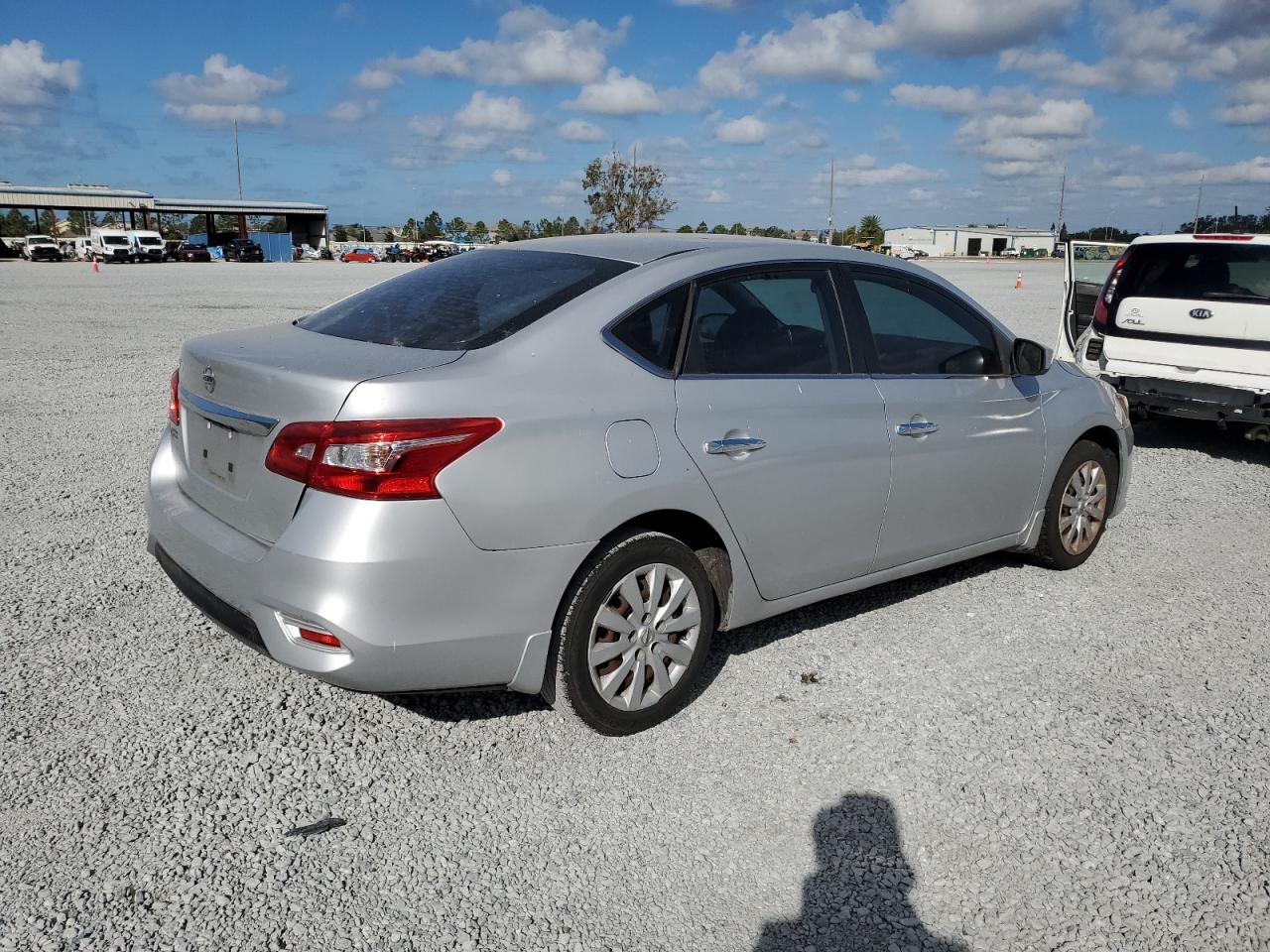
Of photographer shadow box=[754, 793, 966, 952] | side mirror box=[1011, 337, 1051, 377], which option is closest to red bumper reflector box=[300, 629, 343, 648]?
photographer shadow box=[754, 793, 966, 952]

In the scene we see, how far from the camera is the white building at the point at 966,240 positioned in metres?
124

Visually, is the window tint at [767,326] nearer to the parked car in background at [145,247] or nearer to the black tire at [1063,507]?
the black tire at [1063,507]

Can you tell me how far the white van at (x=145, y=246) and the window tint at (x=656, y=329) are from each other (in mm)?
60658

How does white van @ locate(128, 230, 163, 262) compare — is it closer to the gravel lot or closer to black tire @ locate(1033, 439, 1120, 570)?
the gravel lot

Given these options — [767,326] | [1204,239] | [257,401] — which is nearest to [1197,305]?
[1204,239]

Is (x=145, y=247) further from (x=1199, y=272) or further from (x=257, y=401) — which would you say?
(x=257, y=401)

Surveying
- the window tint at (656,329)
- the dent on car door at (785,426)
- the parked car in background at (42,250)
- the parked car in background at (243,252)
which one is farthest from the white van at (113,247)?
the window tint at (656,329)

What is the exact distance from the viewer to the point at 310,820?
3025 millimetres

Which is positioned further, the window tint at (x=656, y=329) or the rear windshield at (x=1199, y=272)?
the rear windshield at (x=1199, y=272)

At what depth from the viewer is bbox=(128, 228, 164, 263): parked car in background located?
56.7 metres

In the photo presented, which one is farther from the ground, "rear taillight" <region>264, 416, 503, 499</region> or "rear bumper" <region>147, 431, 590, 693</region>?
"rear taillight" <region>264, 416, 503, 499</region>

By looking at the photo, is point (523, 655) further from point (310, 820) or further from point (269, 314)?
point (269, 314)

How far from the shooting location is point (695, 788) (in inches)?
128

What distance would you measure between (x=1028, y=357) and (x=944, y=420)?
723mm
